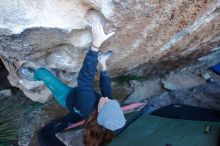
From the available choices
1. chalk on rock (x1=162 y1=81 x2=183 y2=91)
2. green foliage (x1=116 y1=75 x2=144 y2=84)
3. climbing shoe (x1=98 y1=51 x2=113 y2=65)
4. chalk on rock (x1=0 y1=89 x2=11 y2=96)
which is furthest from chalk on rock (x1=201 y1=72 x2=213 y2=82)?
chalk on rock (x1=0 y1=89 x2=11 y2=96)

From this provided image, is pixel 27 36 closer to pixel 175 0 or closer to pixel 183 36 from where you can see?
pixel 175 0

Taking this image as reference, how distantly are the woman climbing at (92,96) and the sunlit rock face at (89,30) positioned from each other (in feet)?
0.35

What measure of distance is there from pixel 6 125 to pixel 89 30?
152 cm

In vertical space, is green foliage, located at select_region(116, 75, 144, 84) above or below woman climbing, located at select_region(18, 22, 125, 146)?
below

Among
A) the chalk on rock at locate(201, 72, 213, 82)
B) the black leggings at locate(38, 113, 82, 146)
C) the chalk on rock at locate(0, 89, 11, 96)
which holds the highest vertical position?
the chalk on rock at locate(0, 89, 11, 96)

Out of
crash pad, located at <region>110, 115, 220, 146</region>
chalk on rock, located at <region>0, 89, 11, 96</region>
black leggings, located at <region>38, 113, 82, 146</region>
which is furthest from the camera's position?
chalk on rock, located at <region>0, 89, 11, 96</region>

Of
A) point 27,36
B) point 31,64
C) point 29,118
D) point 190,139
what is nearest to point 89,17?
point 27,36

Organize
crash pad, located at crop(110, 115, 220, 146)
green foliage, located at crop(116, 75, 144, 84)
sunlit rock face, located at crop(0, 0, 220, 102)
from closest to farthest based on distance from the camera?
→ 1. sunlit rock face, located at crop(0, 0, 220, 102)
2. crash pad, located at crop(110, 115, 220, 146)
3. green foliage, located at crop(116, 75, 144, 84)

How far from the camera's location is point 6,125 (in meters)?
4.12

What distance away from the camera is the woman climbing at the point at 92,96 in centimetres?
309

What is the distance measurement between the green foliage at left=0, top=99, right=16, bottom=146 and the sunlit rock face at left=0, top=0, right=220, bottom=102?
313 mm

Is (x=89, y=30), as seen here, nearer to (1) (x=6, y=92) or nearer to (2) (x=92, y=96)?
(2) (x=92, y=96)

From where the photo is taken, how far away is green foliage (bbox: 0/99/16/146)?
4.06 m

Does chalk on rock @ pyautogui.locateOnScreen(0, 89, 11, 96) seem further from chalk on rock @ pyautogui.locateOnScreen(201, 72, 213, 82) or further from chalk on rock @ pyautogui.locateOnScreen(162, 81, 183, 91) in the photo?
chalk on rock @ pyautogui.locateOnScreen(201, 72, 213, 82)
